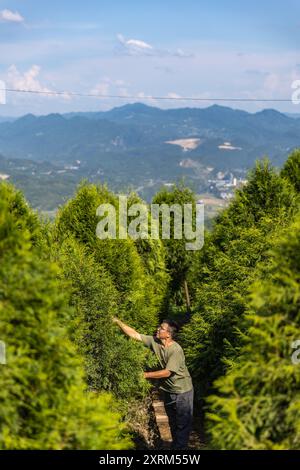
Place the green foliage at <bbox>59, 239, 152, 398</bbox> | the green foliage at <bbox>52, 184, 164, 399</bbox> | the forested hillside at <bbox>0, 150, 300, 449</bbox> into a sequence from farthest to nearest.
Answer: the green foliage at <bbox>52, 184, 164, 399</bbox> → the green foliage at <bbox>59, 239, 152, 398</bbox> → the forested hillside at <bbox>0, 150, 300, 449</bbox>

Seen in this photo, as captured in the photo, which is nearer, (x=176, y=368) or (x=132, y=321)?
(x=176, y=368)

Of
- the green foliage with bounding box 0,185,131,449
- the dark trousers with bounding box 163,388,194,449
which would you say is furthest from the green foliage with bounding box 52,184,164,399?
the green foliage with bounding box 0,185,131,449

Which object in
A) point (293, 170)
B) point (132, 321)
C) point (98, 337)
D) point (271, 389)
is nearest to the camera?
point (271, 389)

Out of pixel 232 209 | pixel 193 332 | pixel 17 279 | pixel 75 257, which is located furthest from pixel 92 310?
pixel 232 209

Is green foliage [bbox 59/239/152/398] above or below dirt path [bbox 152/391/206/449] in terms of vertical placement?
above

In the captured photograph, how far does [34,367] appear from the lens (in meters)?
3.93

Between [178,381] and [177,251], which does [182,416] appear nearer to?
[178,381]

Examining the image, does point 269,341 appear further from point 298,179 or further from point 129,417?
point 298,179

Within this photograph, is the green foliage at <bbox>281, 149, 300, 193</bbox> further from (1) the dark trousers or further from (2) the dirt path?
(1) the dark trousers

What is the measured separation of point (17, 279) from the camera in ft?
12.8

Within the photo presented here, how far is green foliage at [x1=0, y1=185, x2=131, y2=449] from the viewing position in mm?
3865

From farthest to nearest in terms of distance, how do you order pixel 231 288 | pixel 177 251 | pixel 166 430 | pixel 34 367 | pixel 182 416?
pixel 177 251
pixel 231 288
pixel 166 430
pixel 182 416
pixel 34 367

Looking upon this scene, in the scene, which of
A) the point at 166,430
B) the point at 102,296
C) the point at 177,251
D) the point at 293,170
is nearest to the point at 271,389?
the point at 102,296
